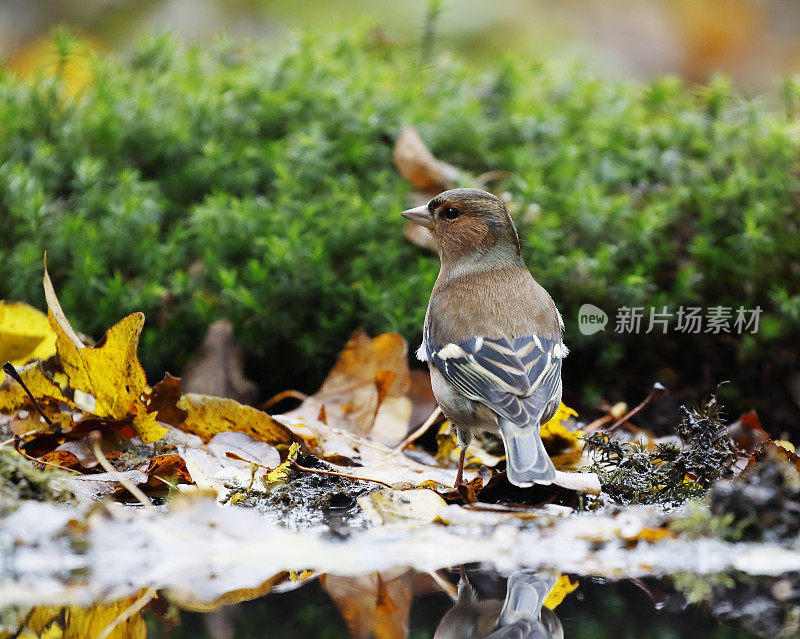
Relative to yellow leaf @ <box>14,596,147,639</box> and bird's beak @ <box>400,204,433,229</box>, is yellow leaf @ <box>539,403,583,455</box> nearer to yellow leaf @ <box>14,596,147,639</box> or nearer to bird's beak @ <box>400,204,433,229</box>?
bird's beak @ <box>400,204,433,229</box>

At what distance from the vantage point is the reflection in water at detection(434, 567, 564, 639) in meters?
1.47

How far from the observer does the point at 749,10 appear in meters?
12.2

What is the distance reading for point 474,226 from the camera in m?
3.91

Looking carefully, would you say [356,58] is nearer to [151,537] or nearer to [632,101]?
[632,101]

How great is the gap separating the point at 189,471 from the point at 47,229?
208 cm

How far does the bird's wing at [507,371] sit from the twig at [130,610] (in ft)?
4.88

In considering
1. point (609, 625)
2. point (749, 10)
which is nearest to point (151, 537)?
point (609, 625)

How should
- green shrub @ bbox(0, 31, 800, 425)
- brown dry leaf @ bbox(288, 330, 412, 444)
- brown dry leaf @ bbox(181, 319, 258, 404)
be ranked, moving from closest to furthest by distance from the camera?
1. brown dry leaf @ bbox(288, 330, 412, 444)
2. brown dry leaf @ bbox(181, 319, 258, 404)
3. green shrub @ bbox(0, 31, 800, 425)

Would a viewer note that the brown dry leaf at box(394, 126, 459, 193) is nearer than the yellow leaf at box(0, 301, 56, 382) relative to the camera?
No

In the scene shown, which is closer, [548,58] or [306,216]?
[306,216]

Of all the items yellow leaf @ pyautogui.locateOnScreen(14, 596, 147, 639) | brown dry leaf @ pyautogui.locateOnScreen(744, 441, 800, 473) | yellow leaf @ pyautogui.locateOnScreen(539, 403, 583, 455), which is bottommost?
yellow leaf @ pyautogui.locateOnScreen(539, 403, 583, 455)

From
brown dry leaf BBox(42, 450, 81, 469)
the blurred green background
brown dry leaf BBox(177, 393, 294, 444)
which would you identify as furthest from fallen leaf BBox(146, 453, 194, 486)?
the blurred green background

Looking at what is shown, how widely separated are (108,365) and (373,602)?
160 centimetres

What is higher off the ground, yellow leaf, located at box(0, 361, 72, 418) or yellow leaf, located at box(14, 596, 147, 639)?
yellow leaf, located at box(14, 596, 147, 639)
